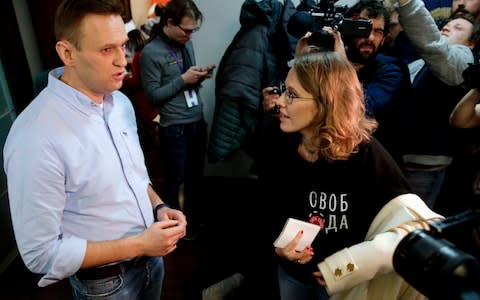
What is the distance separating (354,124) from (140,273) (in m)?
0.87

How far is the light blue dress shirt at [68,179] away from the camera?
916mm

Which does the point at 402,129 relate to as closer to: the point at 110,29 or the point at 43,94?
the point at 110,29

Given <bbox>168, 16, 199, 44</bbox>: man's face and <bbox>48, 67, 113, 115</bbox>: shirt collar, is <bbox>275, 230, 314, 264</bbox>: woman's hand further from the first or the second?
<bbox>168, 16, 199, 44</bbox>: man's face

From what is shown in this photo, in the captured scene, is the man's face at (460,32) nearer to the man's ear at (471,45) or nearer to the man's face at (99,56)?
the man's ear at (471,45)

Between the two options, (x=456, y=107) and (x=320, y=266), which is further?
(x=456, y=107)

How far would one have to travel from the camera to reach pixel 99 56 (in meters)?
1.00

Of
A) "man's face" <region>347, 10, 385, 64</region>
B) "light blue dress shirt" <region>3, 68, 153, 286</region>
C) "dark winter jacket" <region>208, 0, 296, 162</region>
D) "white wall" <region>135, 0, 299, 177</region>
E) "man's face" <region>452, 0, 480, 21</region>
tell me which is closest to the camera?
"light blue dress shirt" <region>3, 68, 153, 286</region>

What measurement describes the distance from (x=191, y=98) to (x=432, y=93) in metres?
1.36

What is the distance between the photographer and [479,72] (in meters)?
1.49

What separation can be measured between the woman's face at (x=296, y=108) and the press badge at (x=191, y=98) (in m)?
1.16

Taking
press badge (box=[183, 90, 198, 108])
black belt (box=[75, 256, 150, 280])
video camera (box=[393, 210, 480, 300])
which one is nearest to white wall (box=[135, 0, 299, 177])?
press badge (box=[183, 90, 198, 108])

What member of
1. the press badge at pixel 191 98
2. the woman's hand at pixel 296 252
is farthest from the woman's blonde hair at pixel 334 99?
the press badge at pixel 191 98

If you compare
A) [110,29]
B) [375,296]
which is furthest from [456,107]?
[110,29]

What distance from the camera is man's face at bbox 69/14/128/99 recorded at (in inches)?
38.7
